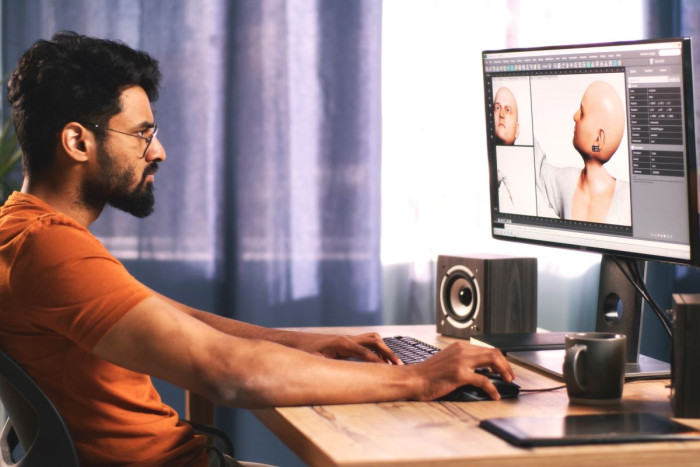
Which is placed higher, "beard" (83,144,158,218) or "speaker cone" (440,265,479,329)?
"beard" (83,144,158,218)

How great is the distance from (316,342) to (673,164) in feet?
2.41

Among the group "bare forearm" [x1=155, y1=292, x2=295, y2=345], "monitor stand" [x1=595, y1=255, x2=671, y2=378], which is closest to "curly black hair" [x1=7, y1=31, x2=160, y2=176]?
"bare forearm" [x1=155, y1=292, x2=295, y2=345]

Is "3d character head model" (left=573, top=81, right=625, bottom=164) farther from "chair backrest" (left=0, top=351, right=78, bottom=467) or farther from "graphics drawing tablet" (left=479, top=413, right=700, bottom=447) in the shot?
"chair backrest" (left=0, top=351, right=78, bottom=467)

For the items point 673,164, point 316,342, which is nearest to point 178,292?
point 316,342

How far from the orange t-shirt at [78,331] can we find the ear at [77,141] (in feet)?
0.33

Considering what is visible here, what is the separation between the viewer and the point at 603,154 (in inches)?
67.3

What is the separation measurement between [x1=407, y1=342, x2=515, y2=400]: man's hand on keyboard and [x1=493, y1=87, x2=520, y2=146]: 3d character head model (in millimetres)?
655

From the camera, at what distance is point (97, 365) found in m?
1.43

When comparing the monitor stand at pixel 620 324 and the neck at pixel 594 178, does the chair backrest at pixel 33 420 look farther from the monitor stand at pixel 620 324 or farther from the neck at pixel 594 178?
the neck at pixel 594 178

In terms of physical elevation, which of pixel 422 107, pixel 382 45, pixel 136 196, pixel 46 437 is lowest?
pixel 46 437

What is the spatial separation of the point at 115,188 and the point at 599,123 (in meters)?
0.89

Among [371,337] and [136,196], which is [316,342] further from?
[136,196]

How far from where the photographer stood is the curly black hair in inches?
61.9

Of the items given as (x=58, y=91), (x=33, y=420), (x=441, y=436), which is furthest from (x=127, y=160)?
(x=441, y=436)
